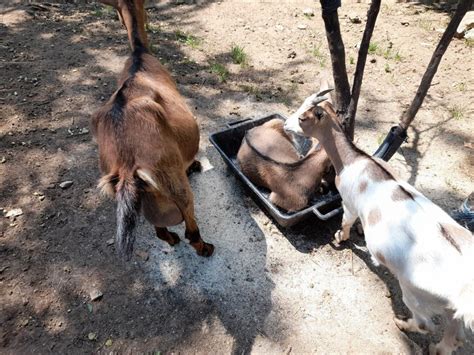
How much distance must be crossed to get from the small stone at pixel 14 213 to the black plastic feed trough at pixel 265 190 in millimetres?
1811

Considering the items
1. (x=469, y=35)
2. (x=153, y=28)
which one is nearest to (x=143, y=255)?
(x=153, y=28)

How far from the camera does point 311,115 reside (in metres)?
2.91

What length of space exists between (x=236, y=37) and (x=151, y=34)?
1.27 meters

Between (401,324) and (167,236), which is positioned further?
(167,236)

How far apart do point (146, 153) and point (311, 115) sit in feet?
4.30

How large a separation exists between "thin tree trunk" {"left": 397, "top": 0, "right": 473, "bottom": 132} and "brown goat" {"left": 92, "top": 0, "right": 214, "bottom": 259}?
191 cm

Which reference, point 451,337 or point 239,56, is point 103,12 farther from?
point 451,337

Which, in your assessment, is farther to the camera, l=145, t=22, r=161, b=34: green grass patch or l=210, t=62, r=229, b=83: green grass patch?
l=145, t=22, r=161, b=34: green grass patch

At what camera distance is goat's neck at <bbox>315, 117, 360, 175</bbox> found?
2854 mm

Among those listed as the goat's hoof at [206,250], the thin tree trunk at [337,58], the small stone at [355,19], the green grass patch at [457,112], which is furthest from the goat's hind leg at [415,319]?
the small stone at [355,19]

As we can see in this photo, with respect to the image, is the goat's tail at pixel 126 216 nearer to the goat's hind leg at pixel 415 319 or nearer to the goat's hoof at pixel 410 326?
the goat's hind leg at pixel 415 319

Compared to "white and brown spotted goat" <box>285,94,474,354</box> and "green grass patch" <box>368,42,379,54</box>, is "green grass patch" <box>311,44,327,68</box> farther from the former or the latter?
"white and brown spotted goat" <box>285,94,474,354</box>

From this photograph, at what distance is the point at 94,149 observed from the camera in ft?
13.0

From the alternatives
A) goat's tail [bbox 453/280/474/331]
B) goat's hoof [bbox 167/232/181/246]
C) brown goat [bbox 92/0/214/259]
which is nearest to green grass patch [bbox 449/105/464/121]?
goat's tail [bbox 453/280/474/331]
